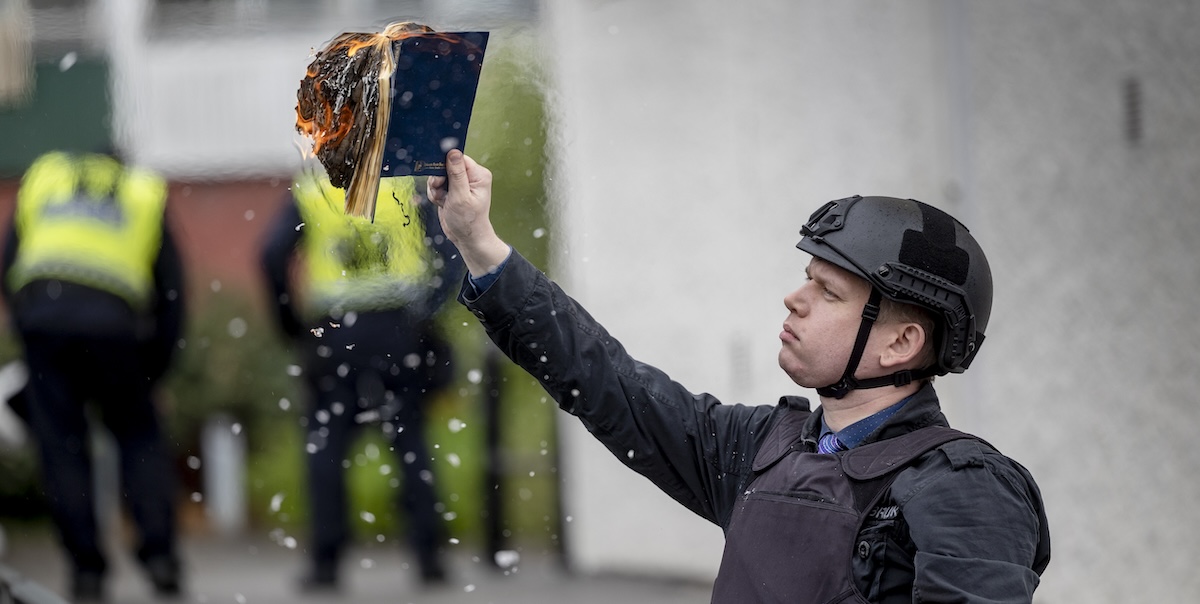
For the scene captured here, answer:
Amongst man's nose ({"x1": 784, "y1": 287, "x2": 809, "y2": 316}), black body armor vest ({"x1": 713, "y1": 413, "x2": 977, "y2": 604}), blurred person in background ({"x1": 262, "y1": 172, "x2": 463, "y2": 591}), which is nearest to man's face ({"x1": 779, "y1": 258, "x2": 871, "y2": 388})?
man's nose ({"x1": 784, "y1": 287, "x2": 809, "y2": 316})

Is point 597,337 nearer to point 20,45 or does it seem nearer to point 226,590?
point 226,590

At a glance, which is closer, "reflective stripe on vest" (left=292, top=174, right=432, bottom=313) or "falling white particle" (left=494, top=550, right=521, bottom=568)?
"reflective stripe on vest" (left=292, top=174, right=432, bottom=313)

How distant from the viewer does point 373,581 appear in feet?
13.2

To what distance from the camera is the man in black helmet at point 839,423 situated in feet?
4.79

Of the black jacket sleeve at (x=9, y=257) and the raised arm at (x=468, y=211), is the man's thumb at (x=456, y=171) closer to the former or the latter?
the raised arm at (x=468, y=211)

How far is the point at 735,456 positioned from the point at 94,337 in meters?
2.69

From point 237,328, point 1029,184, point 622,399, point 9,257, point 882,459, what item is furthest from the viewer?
point 237,328

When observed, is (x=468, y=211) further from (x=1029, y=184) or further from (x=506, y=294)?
(x=1029, y=184)

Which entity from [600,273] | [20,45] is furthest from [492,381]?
[20,45]

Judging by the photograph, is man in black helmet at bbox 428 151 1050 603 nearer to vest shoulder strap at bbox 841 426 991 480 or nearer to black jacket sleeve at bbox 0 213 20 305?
vest shoulder strap at bbox 841 426 991 480

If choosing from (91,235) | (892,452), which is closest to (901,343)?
(892,452)

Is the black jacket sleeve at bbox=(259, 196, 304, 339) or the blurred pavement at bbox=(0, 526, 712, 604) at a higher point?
the black jacket sleeve at bbox=(259, 196, 304, 339)

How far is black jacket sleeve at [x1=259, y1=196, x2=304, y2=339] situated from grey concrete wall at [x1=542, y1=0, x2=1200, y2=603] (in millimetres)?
1005

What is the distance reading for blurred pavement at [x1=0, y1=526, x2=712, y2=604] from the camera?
153 inches
